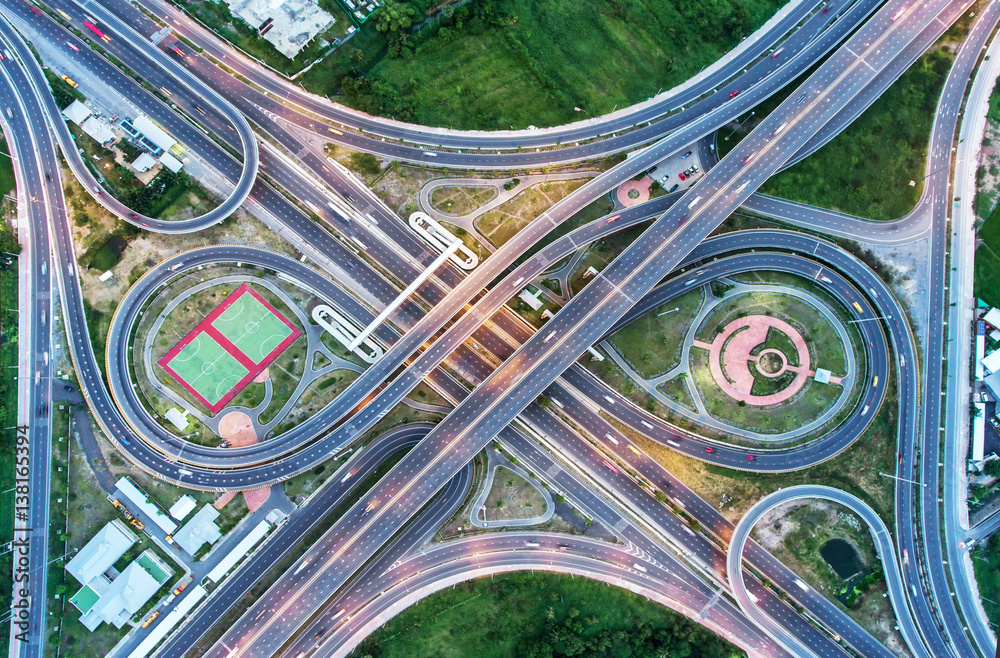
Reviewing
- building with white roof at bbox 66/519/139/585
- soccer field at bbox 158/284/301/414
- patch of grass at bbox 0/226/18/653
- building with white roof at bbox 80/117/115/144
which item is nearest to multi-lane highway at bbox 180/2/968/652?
building with white roof at bbox 66/519/139/585

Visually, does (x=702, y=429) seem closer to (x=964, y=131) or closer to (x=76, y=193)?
(x=964, y=131)

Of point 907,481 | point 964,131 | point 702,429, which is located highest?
point 964,131

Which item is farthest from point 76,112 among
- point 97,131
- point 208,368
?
point 208,368

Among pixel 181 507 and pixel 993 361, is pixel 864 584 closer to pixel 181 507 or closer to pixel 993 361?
pixel 993 361

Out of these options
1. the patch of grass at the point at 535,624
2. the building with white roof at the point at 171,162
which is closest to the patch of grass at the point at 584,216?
the patch of grass at the point at 535,624

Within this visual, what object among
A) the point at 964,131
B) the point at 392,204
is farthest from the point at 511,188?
the point at 964,131

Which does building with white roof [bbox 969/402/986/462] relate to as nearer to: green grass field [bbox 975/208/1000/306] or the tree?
green grass field [bbox 975/208/1000/306]
